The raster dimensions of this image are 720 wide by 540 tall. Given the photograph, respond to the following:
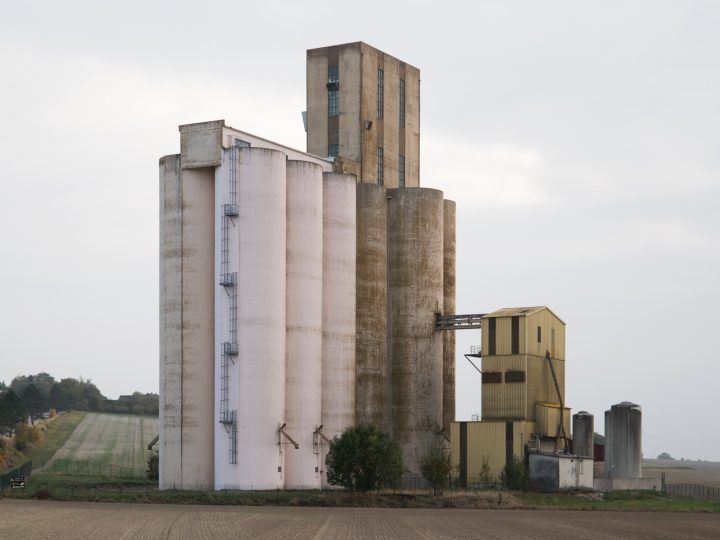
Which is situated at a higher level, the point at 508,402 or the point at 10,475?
the point at 508,402

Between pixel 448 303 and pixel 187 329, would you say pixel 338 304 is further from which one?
pixel 448 303

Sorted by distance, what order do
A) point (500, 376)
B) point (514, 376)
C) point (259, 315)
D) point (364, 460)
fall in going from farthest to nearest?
point (500, 376) < point (514, 376) < point (259, 315) < point (364, 460)

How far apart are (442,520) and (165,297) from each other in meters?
35.4

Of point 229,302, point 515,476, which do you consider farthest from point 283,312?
point 515,476

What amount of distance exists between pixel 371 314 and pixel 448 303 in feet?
38.4

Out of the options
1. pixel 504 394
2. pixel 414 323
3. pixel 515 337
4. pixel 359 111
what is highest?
pixel 359 111

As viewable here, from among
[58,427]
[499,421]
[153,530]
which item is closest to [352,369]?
[499,421]

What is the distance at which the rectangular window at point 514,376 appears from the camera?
9469 cm

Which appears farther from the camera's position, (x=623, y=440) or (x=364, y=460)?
(x=623, y=440)

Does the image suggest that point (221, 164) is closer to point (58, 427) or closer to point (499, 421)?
point (499, 421)

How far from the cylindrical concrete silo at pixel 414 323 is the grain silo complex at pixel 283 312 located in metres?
0.12

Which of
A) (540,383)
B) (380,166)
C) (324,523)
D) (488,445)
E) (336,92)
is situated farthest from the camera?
(380,166)

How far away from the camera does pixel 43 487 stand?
3536 inches

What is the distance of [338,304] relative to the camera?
315 ft
